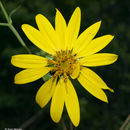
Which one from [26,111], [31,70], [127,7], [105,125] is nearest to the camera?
[31,70]

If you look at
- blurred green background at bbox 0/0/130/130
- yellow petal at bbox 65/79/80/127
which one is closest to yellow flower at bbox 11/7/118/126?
yellow petal at bbox 65/79/80/127

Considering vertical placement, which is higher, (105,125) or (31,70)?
(31,70)

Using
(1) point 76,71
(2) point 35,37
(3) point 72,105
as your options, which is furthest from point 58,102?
(2) point 35,37

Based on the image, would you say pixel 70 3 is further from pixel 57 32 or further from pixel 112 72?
pixel 57 32

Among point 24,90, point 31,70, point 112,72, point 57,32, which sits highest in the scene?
point 57,32

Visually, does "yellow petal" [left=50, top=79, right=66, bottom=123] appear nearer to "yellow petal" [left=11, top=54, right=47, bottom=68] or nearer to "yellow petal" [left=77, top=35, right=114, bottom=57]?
"yellow petal" [left=11, top=54, right=47, bottom=68]

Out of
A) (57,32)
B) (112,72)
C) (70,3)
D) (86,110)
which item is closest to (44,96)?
(57,32)

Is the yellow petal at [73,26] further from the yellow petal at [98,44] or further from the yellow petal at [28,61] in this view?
the yellow petal at [28,61]
